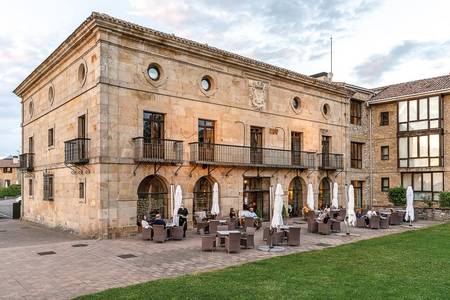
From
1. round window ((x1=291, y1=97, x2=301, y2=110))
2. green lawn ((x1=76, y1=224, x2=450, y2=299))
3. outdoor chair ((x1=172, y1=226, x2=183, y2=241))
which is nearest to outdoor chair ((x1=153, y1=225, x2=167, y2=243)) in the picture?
outdoor chair ((x1=172, y1=226, x2=183, y2=241))

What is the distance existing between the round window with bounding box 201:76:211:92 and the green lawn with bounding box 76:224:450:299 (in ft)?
35.8

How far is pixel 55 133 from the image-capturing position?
2141 centimetres

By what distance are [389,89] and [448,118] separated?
230 inches

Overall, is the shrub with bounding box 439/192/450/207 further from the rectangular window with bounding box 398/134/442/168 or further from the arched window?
the arched window

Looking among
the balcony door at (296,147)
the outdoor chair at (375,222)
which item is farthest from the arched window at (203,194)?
the outdoor chair at (375,222)

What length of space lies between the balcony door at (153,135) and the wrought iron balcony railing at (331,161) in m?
12.4

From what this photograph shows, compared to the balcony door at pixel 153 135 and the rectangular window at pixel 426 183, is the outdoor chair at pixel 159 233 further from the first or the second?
the rectangular window at pixel 426 183

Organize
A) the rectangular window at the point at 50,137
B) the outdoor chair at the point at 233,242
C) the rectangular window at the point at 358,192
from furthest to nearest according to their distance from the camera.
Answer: the rectangular window at the point at 358,192, the rectangular window at the point at 50,137, the outdoor chair at the point at 233,242

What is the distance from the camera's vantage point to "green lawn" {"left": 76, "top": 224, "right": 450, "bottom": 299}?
7.85m

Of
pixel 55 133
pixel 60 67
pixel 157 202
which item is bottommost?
pixel 157 202

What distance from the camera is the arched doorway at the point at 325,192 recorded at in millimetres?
26750

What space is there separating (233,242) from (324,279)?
4228 millimetres

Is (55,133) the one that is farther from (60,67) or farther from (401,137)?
(401,137)

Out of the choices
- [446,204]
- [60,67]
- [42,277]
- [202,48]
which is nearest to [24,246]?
[42,277]
